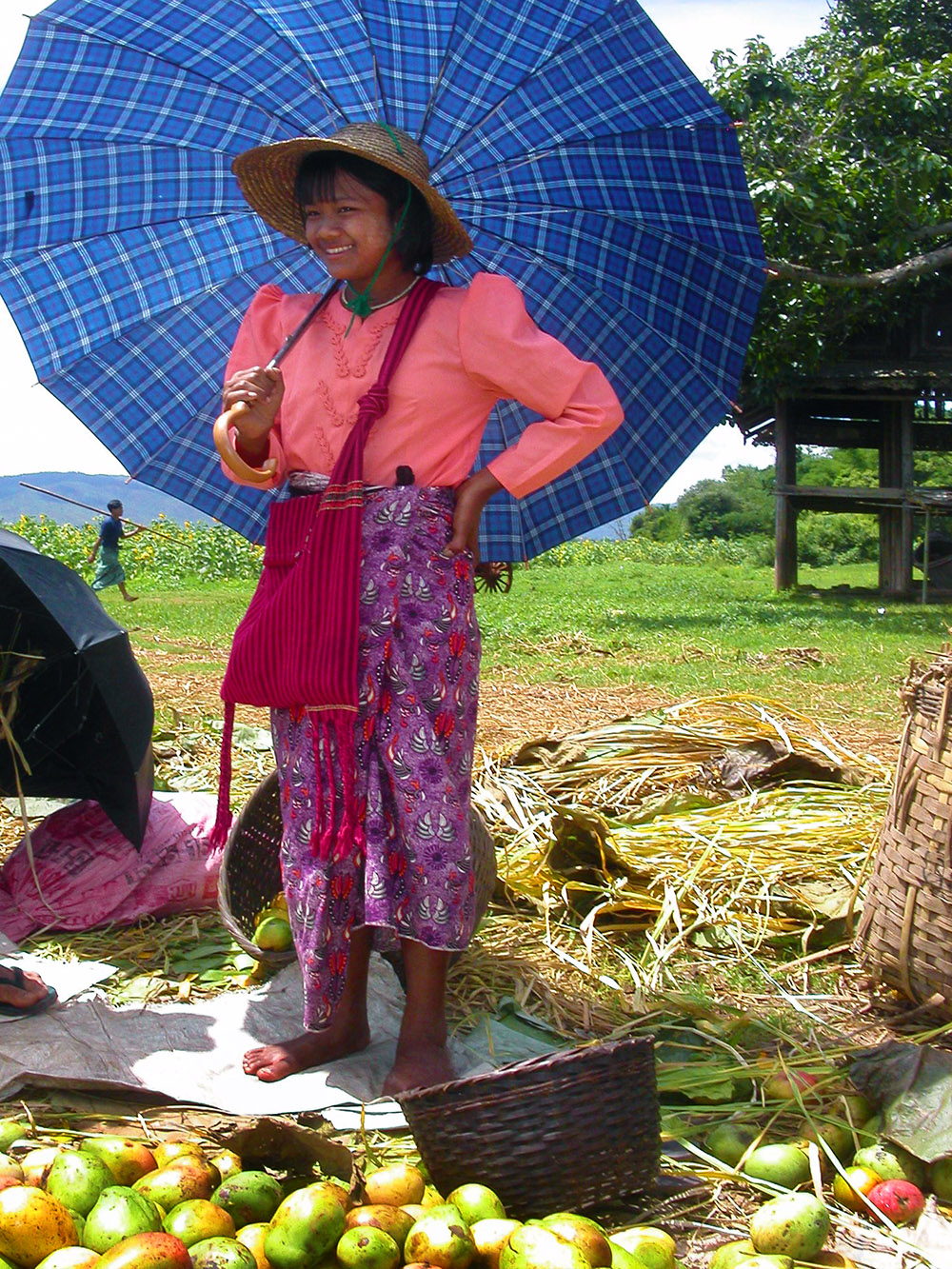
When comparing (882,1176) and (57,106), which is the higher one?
(57,106)

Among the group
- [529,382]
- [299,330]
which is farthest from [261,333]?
[529,382]

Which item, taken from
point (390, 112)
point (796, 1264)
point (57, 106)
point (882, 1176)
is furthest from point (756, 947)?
point (57, 106)

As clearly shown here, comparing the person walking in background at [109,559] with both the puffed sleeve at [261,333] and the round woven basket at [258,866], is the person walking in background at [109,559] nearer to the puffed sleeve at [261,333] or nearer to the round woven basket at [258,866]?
the round woven basket at [258,866]

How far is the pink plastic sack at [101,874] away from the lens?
12.0 feet

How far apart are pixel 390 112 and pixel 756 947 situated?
2.37 metres

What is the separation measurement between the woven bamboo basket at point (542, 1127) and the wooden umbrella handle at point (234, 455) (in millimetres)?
1286

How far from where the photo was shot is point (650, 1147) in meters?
2.14

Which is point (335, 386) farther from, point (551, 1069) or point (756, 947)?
point (756, 947)

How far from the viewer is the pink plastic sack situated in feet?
12.0

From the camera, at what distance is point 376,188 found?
264 centimetres

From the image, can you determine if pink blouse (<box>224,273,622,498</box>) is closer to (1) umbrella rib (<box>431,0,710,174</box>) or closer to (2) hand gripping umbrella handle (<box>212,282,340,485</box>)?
(2) hand gripping umbrella handle (<box>212,282,340,485</box>)

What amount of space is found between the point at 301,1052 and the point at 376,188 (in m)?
1.89

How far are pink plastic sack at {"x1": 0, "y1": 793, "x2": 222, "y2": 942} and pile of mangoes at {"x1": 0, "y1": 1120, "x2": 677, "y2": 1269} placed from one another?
5.44ft

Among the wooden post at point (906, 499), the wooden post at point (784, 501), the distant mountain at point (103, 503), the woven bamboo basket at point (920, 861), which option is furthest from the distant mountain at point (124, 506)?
the wooden post at point (906, 499)
